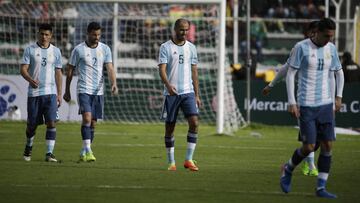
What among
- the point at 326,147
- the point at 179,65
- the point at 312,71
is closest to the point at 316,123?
the point at 326,147

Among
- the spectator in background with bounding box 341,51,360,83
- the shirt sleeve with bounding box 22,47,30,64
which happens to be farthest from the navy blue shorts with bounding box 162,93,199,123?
the spectator in background with bounding box 341,51,360,83

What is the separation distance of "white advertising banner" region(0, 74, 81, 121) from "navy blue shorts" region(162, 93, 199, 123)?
10.9m

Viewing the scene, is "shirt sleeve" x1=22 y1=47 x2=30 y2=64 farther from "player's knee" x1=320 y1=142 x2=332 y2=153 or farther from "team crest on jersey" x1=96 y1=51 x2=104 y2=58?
"player's knee" x1=320 y1=142 x2=332 y2=153

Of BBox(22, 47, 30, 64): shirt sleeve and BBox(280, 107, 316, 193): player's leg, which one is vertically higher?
BBox(22, 47, 30, 64): shirt sleeve

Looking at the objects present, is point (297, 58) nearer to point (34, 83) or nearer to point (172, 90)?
point (172, 90)

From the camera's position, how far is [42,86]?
15992mm

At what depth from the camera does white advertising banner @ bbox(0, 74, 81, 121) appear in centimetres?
2525

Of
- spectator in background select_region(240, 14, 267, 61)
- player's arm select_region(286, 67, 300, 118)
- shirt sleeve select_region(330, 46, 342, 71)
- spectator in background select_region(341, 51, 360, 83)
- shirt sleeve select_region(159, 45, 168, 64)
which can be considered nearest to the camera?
player's arm select_region(286, 67, 300, 118)

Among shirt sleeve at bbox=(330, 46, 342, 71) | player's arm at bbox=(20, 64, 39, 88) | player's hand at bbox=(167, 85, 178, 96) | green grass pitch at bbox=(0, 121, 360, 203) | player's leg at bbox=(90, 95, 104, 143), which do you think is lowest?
green grass pitch at bbox=(0, 121, 360, 203)

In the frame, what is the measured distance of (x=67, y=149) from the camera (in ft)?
60.4

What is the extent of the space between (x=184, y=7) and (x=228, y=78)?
9.45 meters

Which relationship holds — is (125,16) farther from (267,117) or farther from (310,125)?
(310,125)

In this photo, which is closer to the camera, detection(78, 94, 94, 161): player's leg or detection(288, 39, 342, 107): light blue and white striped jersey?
detection(288, 39, 342, 107): light blue and white striped jersey

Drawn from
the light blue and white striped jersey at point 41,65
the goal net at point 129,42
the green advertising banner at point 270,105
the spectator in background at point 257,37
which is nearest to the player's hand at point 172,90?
the light blue and white striped jersey at point 41,65
